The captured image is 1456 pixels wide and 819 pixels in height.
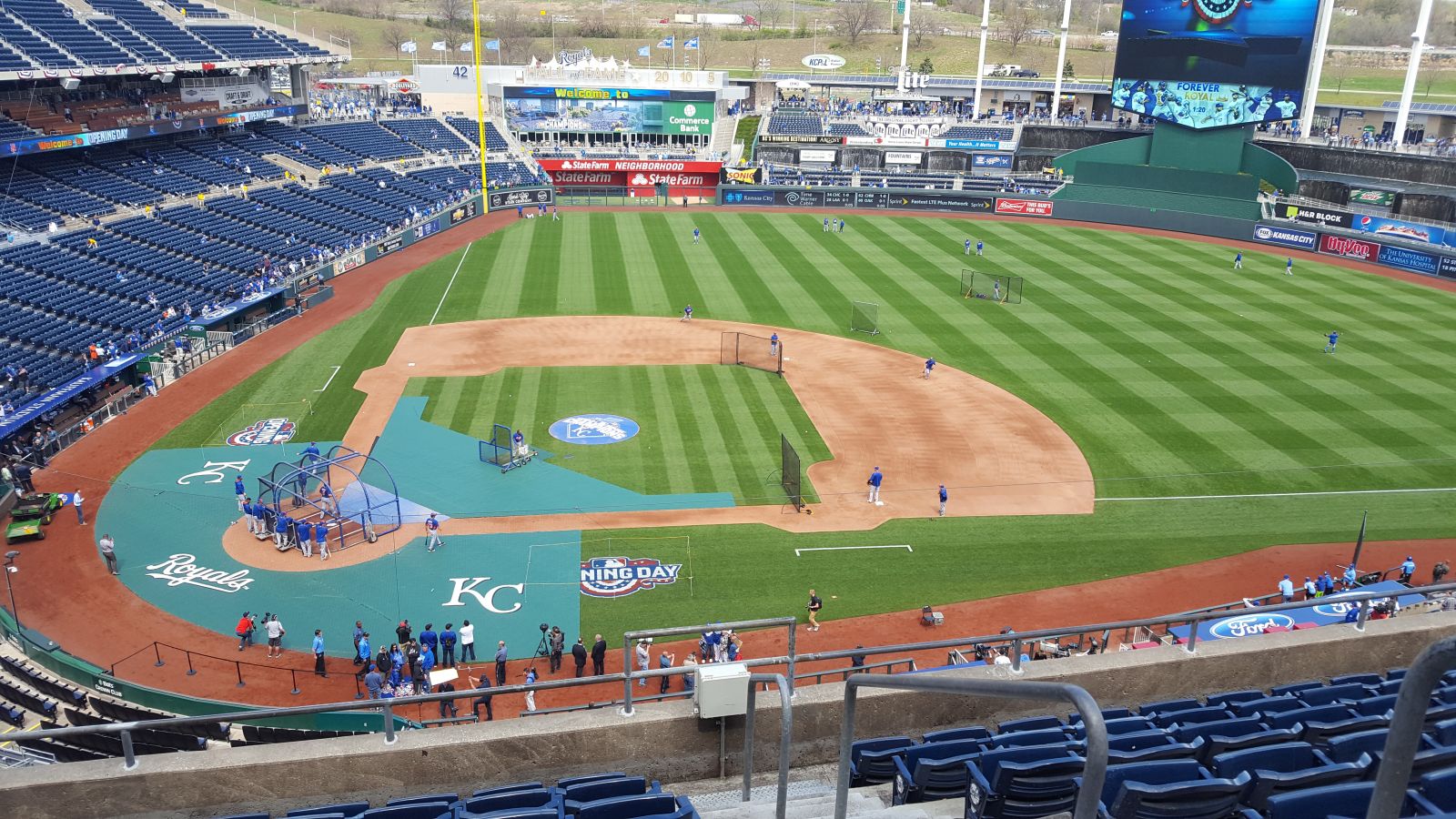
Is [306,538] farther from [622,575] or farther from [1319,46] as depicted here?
[1319,46]

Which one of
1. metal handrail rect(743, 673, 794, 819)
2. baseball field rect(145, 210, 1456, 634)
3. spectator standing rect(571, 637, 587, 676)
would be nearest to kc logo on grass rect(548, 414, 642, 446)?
baseball field rect(145, 210, 1456, 634)

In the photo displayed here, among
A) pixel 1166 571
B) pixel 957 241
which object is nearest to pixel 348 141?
pixel 957 241

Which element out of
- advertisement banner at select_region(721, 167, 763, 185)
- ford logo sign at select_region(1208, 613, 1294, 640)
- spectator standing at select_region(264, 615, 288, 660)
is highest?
advertisement banner at select_region(721, 167, 763, 185)

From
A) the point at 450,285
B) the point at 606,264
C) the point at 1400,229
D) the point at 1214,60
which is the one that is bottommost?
the point at 450,285

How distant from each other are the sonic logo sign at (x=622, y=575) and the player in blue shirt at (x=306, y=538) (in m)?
6.88

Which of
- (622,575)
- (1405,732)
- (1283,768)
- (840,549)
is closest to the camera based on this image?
(1405,732)

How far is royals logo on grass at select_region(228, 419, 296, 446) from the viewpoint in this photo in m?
31.1

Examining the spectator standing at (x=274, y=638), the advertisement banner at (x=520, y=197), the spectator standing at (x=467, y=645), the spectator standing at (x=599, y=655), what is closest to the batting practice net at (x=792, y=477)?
the spectator standing at (x=599, y=655)

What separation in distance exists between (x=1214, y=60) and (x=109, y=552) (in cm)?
6917

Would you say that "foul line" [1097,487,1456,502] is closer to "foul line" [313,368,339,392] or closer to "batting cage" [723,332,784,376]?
"batting cage" [723,332,784,376]

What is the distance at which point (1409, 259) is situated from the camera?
190ft

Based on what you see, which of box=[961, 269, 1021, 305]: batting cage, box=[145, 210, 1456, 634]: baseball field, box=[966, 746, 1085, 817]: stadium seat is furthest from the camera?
box=[961, 269, 1021, 305]: batting cage

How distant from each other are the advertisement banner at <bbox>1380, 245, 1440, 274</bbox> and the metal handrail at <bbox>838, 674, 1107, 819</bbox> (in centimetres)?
6503

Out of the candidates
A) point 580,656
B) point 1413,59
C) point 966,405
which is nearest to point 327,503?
point 580,656
